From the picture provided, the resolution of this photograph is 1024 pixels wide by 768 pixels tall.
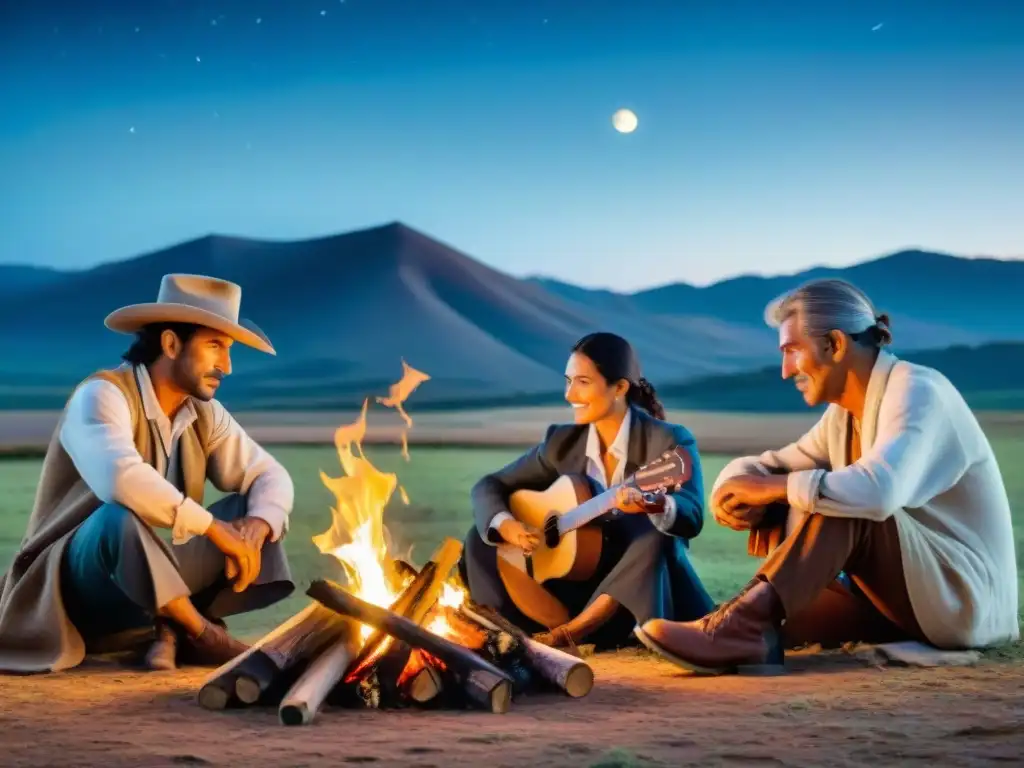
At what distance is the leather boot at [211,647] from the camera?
538cm

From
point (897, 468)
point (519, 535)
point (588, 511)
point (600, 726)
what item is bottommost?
point (600, 726)

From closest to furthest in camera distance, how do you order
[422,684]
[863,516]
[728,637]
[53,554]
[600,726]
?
[600,726], [422,684], [863,516], [728,637], [53,554]

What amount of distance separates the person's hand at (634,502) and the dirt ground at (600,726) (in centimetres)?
67

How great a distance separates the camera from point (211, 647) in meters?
5.38

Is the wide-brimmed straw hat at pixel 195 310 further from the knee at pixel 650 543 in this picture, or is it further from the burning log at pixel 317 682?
the knee at pixel 650 543

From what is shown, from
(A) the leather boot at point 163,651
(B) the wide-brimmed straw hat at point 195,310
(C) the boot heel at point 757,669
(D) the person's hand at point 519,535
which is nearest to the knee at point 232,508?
(A) the leather boot at point 163,651

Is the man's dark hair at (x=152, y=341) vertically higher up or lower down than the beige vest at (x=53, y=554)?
higher up

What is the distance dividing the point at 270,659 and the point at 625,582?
158cm

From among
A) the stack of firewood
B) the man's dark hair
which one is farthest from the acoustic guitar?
the man's dark hair

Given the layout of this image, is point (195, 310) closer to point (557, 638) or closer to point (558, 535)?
point (558, 535)

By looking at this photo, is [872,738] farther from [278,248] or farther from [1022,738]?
[278,248]

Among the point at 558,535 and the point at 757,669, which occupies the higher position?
the point at 558,535

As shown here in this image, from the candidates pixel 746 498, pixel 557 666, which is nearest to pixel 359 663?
pixel 557 666

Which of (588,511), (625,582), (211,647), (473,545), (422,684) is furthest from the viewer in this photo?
(473,545)
